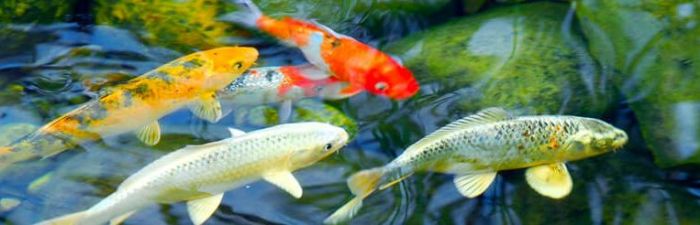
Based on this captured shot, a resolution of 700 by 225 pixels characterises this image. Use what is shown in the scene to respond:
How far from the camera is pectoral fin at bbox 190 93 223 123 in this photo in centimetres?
380

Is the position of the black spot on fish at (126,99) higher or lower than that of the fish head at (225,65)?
lower

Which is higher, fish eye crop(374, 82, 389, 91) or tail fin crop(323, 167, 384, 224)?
fish eye crop(374, 82, 389, 91)

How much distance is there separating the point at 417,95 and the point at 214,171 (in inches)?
44.6

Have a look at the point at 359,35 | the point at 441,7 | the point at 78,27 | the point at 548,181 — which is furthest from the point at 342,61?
the point at 78,27

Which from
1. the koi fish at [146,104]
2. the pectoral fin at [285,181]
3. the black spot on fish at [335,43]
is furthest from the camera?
the black spot on fish at [335,43]

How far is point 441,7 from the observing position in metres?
4.43

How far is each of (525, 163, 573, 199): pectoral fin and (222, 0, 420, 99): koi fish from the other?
2.50 ft

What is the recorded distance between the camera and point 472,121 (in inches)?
139

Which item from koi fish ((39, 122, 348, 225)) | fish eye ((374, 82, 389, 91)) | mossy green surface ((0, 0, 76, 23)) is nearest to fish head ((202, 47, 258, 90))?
koi fish ((39, 122, 348, 225))

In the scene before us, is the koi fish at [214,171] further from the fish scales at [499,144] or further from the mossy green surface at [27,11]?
the mossy green surface at [27,11]

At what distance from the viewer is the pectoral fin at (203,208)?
3.34m

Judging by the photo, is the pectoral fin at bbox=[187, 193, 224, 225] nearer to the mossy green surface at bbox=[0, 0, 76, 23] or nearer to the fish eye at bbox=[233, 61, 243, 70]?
the fish eye at bbox=[233, 61, 243, 70]

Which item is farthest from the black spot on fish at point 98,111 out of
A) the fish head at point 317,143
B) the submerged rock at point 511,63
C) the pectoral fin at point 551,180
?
the pectoral fin at point 551,180

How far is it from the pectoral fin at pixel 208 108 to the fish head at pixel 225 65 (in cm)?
5
